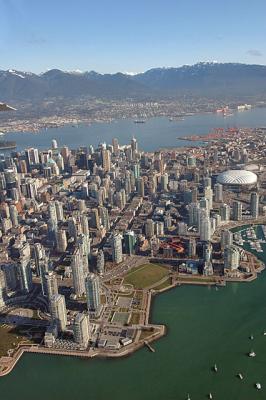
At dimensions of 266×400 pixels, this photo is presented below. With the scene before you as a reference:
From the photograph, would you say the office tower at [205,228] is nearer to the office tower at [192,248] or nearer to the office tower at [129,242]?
the office tower at [192,248]

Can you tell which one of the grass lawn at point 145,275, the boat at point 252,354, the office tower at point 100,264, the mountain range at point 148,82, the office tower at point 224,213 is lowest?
the boat at point 252,354

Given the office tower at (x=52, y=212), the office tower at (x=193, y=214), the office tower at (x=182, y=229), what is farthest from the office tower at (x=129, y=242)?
the office tower at (x=52, y=212)

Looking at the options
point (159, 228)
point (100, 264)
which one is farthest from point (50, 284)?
point (159, 228)

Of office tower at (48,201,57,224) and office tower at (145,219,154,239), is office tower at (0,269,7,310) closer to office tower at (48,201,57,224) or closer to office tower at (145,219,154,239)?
office tower at (48,201,57,224)

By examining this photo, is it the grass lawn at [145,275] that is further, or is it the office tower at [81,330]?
the grass lawn at [145,275]

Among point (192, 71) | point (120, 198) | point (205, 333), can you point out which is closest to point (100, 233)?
point (120, 198)

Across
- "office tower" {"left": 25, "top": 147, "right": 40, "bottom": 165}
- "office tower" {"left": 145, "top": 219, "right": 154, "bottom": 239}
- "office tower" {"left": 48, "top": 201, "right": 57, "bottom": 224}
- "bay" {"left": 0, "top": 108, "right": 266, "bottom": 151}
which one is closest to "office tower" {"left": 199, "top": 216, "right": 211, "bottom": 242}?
"office tower" {"left": 145, "top": 219, "right": 154, "bottom": 239}
